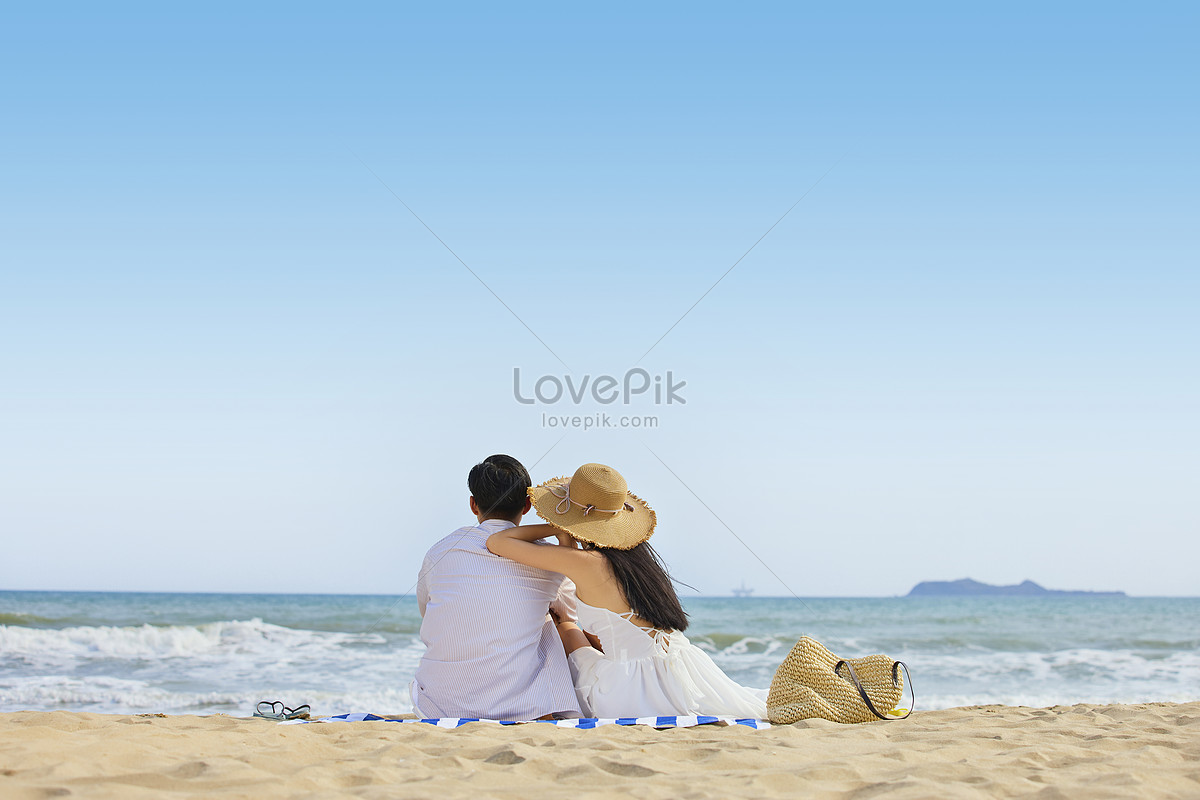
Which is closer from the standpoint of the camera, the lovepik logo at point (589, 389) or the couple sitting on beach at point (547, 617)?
the couple sitting on beach at point (547, 617)

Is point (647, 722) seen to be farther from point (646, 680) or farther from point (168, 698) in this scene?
point (168, 698)

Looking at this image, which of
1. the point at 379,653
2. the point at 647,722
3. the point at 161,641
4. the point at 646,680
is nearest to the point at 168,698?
the point at 379,653

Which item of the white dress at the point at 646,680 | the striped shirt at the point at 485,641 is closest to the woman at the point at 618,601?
the white dress at the point at 646,680

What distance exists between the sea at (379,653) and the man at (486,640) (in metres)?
4.36

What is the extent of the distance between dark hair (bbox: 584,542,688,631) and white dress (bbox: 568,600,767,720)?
0.07 meters

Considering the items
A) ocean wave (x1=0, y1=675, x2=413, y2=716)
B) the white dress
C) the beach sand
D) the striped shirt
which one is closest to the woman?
the white dress

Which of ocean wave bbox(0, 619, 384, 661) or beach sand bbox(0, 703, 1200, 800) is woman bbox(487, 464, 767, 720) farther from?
ocean wave bbox(0, 619, 384, 661)

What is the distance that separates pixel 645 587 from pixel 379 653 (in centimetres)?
940

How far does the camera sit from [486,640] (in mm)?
3584

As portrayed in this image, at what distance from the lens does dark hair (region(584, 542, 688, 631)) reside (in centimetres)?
364

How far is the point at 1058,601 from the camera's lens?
27.7 metres

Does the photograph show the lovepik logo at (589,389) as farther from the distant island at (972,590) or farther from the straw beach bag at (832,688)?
the distant island at (972,590)

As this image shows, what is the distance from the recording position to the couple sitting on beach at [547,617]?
11.8 feet

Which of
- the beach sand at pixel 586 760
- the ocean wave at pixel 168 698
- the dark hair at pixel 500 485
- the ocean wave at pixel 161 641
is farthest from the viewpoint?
the ocean wave at pixel 161 641
